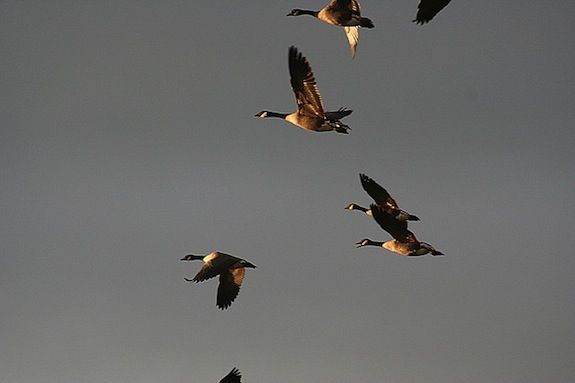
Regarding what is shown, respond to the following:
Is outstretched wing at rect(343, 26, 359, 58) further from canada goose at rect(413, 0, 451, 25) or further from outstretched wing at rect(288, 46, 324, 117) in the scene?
canada goose at rect(413, 0, 451, 25)

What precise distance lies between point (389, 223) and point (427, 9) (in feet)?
12.2

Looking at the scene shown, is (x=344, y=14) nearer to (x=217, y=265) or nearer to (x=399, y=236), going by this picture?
(x=399, y=236)

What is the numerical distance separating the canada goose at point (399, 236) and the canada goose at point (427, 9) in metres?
3.44

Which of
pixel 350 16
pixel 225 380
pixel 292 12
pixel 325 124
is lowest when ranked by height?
pixel 225 380

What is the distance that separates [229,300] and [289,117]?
289cm

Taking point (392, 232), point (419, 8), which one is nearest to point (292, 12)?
point (392, 232)

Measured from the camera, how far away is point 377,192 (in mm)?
16500

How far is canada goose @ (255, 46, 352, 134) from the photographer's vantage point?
15.1m

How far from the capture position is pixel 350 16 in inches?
598


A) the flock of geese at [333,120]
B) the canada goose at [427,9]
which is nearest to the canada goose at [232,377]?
the flock of geese at [333,120]

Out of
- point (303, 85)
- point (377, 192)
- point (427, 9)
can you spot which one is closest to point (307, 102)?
point (303, 85)

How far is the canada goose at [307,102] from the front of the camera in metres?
15.1

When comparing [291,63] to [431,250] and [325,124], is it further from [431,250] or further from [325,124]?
[431,250]

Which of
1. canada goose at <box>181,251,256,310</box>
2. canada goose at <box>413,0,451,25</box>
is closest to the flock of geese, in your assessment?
canada goose at <box>181,251,256,310</box>
